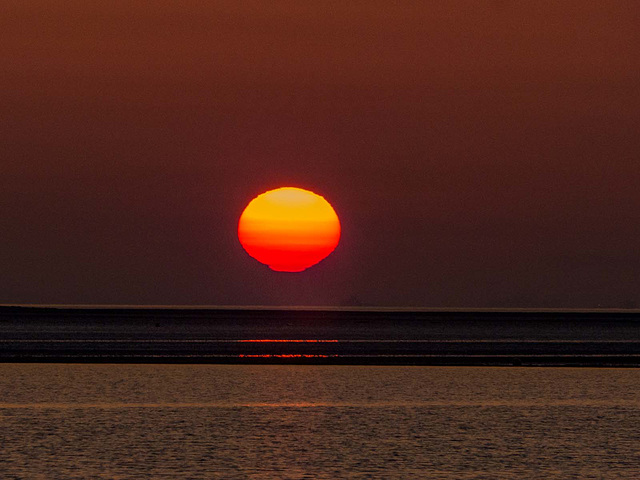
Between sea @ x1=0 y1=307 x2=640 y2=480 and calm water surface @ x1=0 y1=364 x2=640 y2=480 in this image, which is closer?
calm water surface @ x1=0 y1=364 x2=640 y2=480

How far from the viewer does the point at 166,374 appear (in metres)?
21.1

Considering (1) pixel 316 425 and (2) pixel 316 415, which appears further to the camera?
(2) pixel 316 415

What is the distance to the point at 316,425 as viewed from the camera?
43.9ft

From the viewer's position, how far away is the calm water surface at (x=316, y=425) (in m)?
10.3

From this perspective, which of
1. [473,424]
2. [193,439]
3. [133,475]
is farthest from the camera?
[473,424]

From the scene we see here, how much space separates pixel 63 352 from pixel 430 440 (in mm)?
16473

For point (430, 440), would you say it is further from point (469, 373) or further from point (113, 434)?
point (469, 373)

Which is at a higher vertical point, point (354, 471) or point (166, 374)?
point (166, 374)

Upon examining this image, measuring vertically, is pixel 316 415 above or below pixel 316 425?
above

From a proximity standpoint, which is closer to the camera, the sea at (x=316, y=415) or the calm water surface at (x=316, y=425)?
the calm water surface at (x=316, y=425)

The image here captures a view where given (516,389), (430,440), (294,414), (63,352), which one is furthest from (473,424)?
(63,352)

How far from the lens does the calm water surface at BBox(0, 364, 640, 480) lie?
10.3 m

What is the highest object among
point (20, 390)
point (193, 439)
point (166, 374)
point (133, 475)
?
point (166, 374)

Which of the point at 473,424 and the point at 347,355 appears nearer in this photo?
the point at 473,424
